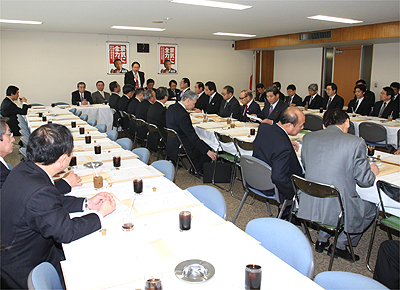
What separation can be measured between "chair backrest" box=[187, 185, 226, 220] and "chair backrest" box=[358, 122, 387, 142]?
4479mm

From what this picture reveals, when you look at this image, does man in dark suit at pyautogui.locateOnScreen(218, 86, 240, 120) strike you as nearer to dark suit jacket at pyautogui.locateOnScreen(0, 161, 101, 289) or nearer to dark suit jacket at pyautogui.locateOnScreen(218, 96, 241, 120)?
dark suit jacket at pyautogui.locateOnScreen(218, 96, 241, 120)

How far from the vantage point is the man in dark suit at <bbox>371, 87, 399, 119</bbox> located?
24.3 feet

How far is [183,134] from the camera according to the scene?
17.7ft

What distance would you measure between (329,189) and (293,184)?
0.43m

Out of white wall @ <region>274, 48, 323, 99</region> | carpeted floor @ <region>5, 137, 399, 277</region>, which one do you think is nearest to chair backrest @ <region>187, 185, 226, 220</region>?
carpeted floor @ <region>5, 137, 399, 277</region>

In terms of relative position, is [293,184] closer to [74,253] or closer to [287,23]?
[74,253]

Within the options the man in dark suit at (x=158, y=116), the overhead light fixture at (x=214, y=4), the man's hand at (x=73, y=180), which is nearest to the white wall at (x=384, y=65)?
the overhead light fixture at (x=214, y=4)

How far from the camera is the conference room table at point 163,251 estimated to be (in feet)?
4.91

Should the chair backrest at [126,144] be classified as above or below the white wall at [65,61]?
below

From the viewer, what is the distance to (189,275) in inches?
60.7

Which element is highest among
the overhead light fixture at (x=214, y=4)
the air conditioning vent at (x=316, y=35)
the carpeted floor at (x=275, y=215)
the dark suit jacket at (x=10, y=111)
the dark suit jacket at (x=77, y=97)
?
the air conditioning vent at (x=316, y=35)

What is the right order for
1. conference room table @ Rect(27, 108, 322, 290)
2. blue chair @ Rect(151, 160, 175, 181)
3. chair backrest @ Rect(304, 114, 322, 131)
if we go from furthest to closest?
chair backrest @ Rect(304, 114, 322, 131) → blue chair @ Rect(151, 160, 175, 181) → conference room table @ Rect(27, 108, 322, 290)

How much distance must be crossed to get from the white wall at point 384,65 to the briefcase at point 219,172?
735 centimetres

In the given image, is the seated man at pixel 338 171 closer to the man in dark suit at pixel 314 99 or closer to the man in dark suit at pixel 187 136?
the man in dark suit at pixel 187 136
